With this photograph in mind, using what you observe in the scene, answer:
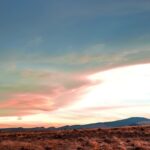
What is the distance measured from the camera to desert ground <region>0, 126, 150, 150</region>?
47.3m

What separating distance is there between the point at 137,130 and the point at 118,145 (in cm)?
1189

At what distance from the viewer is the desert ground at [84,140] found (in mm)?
47344

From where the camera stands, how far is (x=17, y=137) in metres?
55.2

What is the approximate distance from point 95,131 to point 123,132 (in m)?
4.29

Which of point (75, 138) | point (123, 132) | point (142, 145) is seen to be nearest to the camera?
Result: point (142, 145)

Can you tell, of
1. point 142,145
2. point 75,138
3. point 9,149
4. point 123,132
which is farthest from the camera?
point 123,132

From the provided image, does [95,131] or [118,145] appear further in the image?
[95,131]

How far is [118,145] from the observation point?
160 feet

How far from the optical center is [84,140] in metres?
51.5

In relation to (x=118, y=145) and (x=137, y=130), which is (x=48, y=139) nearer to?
(x=118, y=145)

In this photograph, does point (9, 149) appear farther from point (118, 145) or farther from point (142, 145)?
point (142, 145)

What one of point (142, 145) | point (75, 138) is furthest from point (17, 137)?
point (142, 145)

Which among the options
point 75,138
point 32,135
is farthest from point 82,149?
point 32,135

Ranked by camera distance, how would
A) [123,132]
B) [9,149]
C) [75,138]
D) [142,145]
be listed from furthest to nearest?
[123,132] < [75,138] < [142,145] < [9,149]
